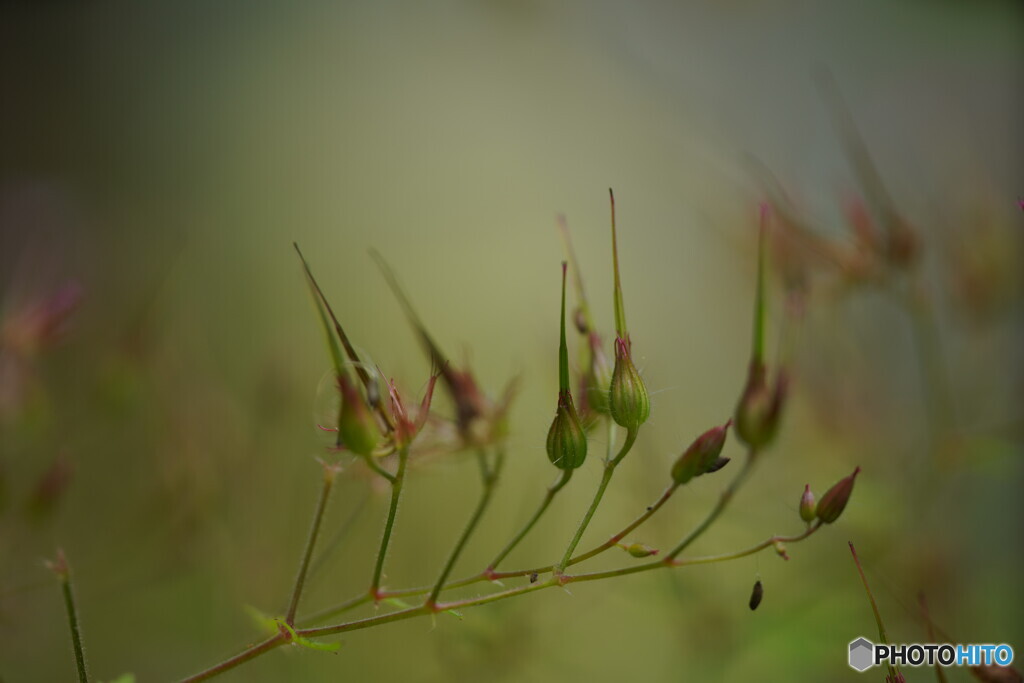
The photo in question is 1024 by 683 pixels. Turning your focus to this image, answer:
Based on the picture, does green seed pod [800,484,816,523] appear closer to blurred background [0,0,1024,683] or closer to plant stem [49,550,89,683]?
blurred background [0,0,1024,683]

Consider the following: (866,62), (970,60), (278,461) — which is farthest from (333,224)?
(970,60)

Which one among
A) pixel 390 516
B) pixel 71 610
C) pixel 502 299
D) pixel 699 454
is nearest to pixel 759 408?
pixel 699 454

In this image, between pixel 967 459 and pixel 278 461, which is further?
pixel 278 461

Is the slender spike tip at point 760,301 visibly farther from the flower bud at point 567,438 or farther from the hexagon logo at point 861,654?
the hexagon logo at point 861,654

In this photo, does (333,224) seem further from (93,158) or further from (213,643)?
(213,643)

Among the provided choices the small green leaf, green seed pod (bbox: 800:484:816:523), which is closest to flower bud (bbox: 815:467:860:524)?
green seed pod (bbox: 800:484:816:523)

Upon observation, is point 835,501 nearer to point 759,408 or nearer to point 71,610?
point 759,408
